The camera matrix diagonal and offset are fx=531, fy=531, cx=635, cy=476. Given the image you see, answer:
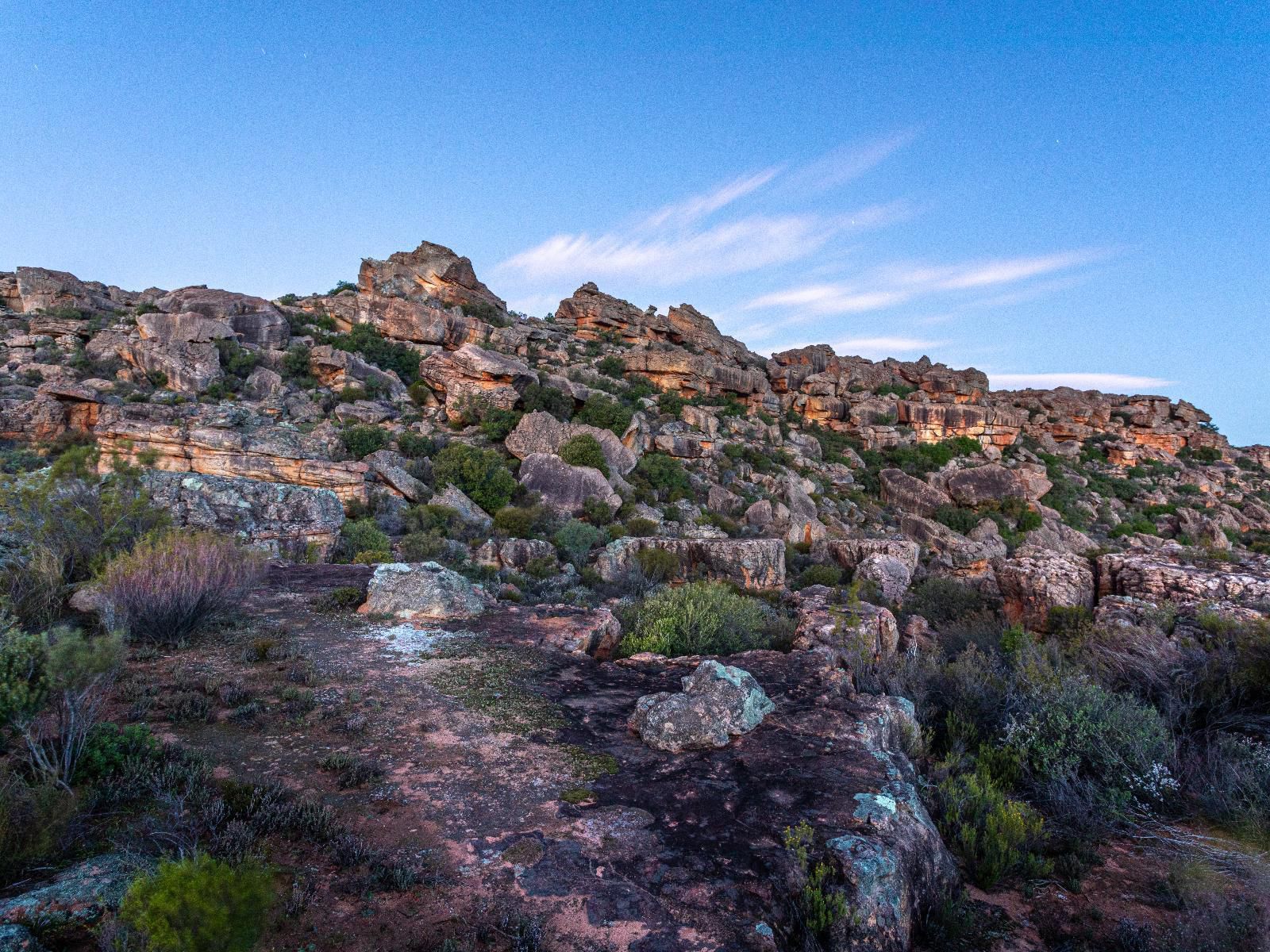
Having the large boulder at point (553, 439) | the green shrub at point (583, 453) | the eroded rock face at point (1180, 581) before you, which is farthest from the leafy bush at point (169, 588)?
the green shrub at point (583, 453)

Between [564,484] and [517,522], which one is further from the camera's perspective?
[564,484]

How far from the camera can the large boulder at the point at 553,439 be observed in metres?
21.3

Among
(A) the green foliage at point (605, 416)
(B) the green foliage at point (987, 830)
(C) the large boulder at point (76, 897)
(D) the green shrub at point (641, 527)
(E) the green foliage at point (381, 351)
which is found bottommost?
(D) the green shrub at point (641, 527)

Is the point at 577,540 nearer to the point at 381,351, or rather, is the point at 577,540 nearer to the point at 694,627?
the point at 694,627

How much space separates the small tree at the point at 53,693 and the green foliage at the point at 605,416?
21.3 m

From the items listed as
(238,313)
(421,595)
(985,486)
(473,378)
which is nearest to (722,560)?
(421,595)

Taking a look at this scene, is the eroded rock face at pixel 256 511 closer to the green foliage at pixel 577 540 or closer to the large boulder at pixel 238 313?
the green foliage at pixel 577 540

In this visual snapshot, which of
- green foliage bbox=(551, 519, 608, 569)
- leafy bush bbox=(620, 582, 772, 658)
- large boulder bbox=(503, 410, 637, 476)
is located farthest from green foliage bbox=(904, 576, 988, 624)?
large boulder bbox=(503, 410, 637, 476)

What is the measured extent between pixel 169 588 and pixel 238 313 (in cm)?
2771

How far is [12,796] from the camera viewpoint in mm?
2619

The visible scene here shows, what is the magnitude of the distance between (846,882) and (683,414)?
1102 inches

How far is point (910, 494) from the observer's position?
30.0m

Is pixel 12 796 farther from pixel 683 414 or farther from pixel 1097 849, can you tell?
pixel 683 414

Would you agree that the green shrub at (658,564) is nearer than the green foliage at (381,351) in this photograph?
Yes
